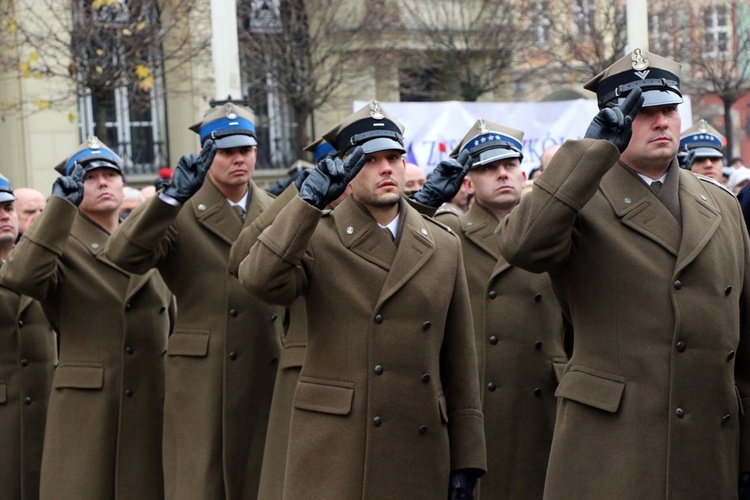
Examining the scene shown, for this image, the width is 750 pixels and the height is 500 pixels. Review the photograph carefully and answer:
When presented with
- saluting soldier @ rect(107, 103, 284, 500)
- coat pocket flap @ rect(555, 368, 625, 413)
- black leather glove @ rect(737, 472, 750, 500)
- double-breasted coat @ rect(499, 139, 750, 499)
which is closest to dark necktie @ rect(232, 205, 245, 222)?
saluting soldier @ rect(107, 103, 284, 500)

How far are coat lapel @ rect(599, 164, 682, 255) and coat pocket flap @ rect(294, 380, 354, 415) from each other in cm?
127

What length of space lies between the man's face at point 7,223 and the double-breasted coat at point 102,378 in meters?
0.54

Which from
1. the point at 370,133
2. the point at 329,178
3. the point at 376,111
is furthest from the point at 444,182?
the point at 329,178

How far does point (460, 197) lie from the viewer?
34.6 ft

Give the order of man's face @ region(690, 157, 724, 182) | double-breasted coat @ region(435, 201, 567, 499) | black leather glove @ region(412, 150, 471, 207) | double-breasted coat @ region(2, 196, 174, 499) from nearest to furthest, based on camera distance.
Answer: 1. black leather glove @ region(412, 150, 471, 207)
2. double-breasted coat @ region(435, 201, 567, 499)
3. double-breasted coat @ region(2, 196, 174, 499)
4. man's face @ region(690, 157, 724, 182)

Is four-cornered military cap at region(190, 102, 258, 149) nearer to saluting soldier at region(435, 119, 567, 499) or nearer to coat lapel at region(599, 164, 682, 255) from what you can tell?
saluting soldier at region(435, 119, 567, 499)

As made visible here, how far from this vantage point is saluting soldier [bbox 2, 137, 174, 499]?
307 inches

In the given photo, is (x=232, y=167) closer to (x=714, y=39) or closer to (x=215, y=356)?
(x=215, y=356)

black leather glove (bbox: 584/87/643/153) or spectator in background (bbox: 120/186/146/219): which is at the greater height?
black leather glove (bbox: 584/87/643/153)

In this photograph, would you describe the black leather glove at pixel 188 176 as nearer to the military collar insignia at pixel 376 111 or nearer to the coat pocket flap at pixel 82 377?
the military collar insignia at pixel 376 111

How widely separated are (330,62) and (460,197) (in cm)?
1132

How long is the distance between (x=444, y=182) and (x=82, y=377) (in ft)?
7.49

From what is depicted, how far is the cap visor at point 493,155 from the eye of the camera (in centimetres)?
748

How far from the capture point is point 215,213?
7.54 meters
